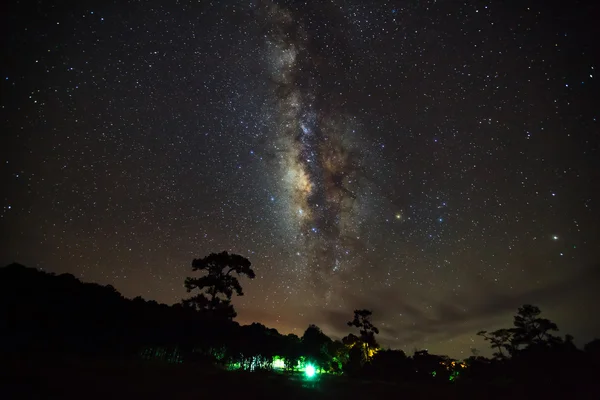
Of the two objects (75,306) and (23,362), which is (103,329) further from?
(23,362)

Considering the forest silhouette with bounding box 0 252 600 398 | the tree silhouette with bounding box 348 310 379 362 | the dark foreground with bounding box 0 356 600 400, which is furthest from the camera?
the tree silhouette with bounding box 348 310 379 362

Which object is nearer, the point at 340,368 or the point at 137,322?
the point at 137,322

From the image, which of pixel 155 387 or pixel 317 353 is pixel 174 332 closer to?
pixel 155 387

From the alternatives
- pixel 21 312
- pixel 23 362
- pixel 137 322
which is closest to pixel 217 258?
pixel 137 322

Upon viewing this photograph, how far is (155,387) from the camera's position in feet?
48.4

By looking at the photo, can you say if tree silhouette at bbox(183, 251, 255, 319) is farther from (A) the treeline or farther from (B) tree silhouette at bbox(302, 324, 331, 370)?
(B) tree silhouette at bbox(302, 324, 331, 370)

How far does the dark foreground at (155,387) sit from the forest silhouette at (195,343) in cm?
16

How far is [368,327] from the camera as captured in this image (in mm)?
47406

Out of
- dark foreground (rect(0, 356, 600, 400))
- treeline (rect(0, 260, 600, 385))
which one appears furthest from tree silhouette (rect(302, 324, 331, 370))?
dark foreground (rect(0, 356, 600, 400))

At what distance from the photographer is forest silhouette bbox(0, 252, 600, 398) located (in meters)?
19.7

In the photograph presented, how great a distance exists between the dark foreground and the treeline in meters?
2.84

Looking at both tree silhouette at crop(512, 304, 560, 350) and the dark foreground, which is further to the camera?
tree silhouette at crop(512, 304, 560, 350)

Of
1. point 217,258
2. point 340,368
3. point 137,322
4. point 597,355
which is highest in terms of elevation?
point 217,258

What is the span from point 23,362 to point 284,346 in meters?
32.7
